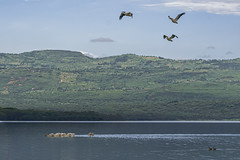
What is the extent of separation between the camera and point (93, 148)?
140000 mm

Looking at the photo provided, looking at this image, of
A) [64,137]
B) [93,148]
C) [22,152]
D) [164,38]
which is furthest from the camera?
[64,137]

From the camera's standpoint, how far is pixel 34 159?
11031cm

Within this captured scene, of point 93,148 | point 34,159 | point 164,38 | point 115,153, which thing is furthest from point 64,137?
point 164,38

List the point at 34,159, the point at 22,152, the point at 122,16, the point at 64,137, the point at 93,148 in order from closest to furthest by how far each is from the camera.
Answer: the point at 122,16 < the point at 34,159 < the point at 22,152 < the point at 93,148 < the point at 64,137

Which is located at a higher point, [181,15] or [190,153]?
[181,15]

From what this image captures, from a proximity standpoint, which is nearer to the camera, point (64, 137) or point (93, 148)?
point (93, 148)

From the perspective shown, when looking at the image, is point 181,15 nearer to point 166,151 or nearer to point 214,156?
point 214,156

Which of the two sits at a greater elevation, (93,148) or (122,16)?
(122,16)

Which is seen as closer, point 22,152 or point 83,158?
point 83,158

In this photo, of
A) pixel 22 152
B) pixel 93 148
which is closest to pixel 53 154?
pixel 22 152

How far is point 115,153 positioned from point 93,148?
15.5 meters

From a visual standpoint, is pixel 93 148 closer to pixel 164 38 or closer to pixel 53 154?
pixel 53 154

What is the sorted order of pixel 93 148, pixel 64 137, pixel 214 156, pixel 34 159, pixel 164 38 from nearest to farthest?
1. pixel 164 38
2. pixel 34 159
3. pixel 214 156
4. pixel 93 148
5. pixel 64 137

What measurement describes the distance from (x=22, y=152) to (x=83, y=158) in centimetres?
2172
